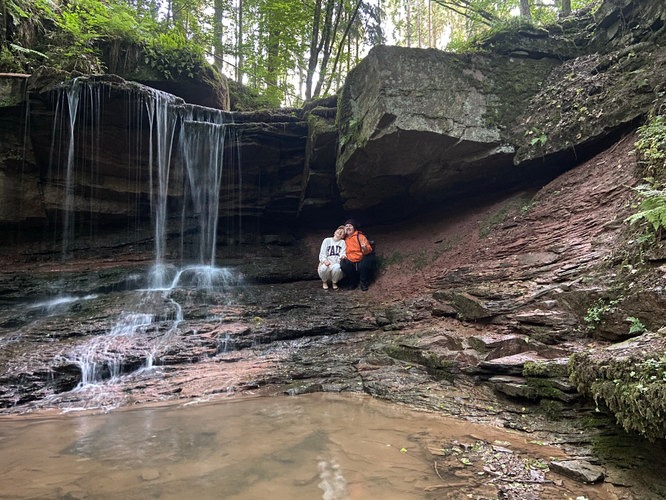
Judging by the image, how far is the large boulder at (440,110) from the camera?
287 inches

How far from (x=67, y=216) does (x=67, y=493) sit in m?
10.3

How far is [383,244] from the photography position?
10.4 meters

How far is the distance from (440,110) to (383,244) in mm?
4193

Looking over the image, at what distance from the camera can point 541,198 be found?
7.05 m

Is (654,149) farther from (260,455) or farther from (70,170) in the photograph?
(70,170)

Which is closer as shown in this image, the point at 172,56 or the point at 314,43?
the point at 172,56

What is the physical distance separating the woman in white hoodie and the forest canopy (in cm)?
562

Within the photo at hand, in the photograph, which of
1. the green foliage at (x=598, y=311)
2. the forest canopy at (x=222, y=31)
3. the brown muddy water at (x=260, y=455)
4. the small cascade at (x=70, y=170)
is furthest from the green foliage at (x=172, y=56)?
the green foliage at (x=598, y=311)

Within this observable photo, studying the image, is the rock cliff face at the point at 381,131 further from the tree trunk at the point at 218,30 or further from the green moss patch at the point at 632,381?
the tree trunk at the point at 218,30

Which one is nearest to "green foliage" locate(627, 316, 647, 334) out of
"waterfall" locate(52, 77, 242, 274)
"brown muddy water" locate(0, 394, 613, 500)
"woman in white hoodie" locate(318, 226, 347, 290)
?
"brown muddy water" locate(0, 394, 613, 500)

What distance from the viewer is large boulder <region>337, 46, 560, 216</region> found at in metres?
7.30

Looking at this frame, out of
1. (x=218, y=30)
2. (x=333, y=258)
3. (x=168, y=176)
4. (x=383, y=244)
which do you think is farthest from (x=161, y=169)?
(x=218, y=30)

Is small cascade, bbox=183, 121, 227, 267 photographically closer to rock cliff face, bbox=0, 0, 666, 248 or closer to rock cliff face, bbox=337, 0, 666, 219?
rock cliff face, bbox=0, 0, 666, 248

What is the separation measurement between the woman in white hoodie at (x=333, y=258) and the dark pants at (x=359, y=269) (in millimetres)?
169
